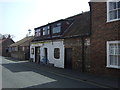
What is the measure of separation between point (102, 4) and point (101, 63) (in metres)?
4.77

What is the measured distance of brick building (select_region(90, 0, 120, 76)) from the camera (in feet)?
42.5

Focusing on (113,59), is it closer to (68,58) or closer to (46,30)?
(68,58)

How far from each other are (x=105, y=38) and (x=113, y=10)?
7.30 feet

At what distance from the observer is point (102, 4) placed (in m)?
14.2

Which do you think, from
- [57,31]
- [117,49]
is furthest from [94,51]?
[57,31]

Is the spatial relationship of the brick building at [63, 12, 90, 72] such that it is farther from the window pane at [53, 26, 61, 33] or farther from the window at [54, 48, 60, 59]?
the window pane at [53, 26, 61, 33]

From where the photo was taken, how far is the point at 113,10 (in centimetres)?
1341

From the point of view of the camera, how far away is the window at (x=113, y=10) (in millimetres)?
13141

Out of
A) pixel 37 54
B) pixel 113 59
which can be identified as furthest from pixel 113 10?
pixel 37 54

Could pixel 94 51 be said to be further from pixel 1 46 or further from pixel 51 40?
pixel 1 46

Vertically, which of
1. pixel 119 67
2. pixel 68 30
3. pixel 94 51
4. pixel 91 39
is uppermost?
pixel 68 30

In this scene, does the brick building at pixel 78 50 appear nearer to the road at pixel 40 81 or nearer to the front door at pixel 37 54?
the road at pixel 40 81

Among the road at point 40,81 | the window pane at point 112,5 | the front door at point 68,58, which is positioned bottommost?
the road at point 40,81

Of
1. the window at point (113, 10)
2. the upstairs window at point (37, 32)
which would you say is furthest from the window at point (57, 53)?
the window at point (113, 10)
